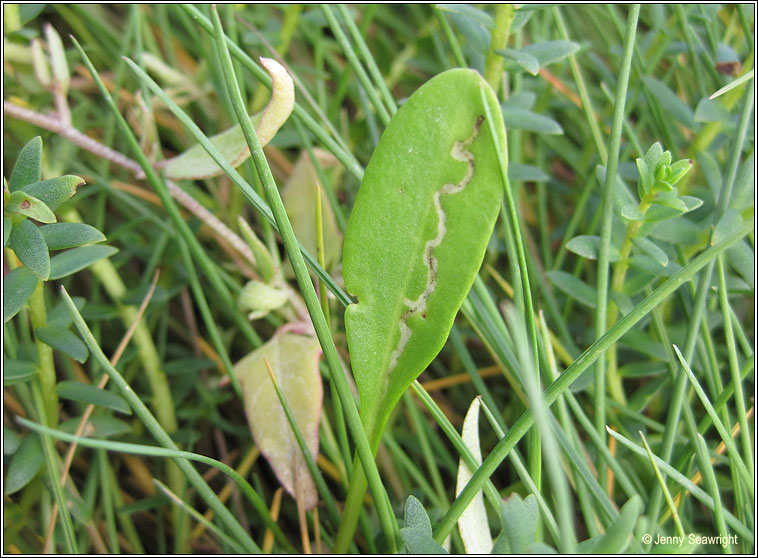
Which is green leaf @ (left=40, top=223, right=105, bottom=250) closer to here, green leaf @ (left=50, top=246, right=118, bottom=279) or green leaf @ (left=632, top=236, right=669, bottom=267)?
green leaf @ (left=50, top=246, right=118, bottom=279)

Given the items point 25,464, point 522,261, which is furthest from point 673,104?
point 25,464

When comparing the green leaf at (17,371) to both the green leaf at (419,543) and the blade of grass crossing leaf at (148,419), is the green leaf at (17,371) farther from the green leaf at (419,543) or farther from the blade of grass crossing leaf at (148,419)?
the green leaf at (419,543)

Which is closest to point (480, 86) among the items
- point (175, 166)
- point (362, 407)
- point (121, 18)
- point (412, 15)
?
point (362, 407)

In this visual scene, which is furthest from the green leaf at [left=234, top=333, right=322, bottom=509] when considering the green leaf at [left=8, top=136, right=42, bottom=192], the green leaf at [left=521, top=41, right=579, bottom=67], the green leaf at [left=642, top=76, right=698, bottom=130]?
the green leaf at [left=642, top=76, right=698, bottom=130]

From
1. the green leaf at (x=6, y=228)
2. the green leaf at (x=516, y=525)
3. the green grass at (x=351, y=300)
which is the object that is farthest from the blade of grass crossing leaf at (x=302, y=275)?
the green leaf at (x=6, y=228)

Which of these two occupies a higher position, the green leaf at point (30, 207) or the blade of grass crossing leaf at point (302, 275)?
the green leaf at point (30, 207)

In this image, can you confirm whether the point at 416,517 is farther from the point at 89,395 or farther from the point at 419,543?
the point at 89,395

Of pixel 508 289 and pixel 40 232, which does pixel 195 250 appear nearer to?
pixel 40 232
